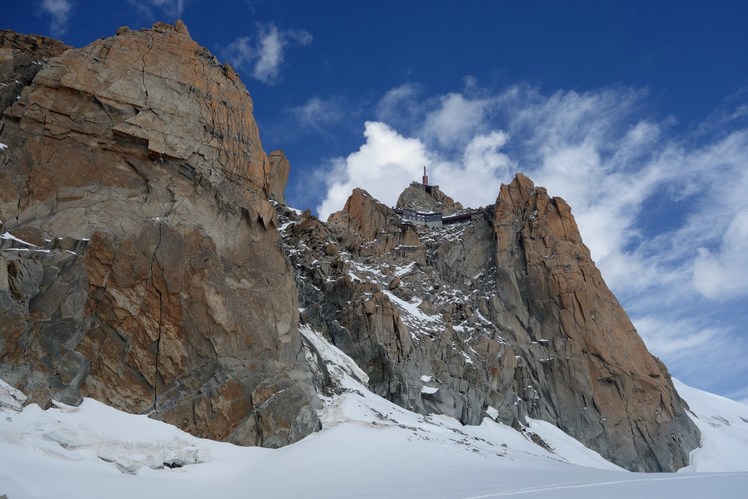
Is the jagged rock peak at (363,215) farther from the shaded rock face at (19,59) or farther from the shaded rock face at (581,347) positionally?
the shaded rock face at (19,59)

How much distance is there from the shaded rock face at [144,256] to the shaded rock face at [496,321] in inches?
654

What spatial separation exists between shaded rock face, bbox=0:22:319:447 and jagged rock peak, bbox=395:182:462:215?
6551 centimetres

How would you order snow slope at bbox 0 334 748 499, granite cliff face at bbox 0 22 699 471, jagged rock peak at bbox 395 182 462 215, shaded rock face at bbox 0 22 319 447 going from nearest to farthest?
snow slope at bbox 0 334 748 499
shaded rock face at bbox 0 22 319 447
granite cliff face at bbox 0 22 699 471
jagged rock peak at bbox 395 182 462 215

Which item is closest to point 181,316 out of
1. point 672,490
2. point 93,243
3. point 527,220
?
point 93,243

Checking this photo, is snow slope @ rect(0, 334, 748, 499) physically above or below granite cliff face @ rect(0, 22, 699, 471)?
below

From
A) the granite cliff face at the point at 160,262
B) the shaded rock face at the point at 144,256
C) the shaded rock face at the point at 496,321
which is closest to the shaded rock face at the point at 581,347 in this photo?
the shaded rock face at the point at 496,321

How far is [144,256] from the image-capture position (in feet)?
99.1

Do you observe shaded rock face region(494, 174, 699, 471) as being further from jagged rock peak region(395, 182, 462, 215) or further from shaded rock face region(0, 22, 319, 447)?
shaded rock face region(0, 22, 319, 447)

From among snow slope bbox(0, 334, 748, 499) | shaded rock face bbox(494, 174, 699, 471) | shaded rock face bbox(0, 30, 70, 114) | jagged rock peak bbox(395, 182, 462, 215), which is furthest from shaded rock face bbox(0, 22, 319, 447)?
jagged rock peak bbox(395, 182, 462, 215)

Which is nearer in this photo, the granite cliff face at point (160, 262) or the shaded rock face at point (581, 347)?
the granite cliff face at point (160, 262)

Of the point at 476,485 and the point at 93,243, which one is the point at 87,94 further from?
the point at 476,485

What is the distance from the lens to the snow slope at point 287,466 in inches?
A: 680

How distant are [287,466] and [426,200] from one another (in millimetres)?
80344

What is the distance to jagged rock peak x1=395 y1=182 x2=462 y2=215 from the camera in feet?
331
